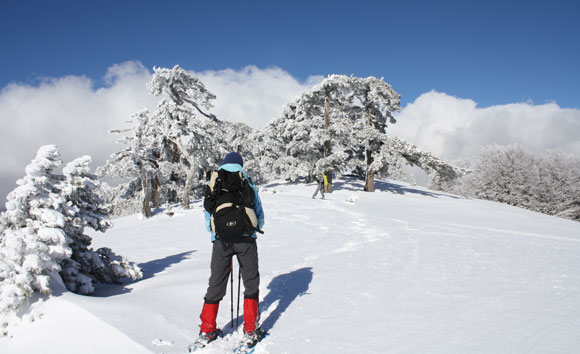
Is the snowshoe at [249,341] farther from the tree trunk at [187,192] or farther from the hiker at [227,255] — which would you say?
the tree trunk at [187,192]

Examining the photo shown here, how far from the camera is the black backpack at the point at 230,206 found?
3.35m

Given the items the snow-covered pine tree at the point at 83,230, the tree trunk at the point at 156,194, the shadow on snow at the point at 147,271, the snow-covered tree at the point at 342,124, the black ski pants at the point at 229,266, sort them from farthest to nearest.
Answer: the snow-covered tree at the point at 342,124, the tree trunk at the point at 156,194, the shadow on snow at the point at 147,271, the snow-covered pine tree at the point at 83,230, the black ski pants at the point at 229,266

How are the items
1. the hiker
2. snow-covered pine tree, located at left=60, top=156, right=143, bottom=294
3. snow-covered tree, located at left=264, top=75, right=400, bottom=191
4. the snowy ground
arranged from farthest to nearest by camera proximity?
snow-covered tree, located at left=264, top=75, right=400, bottom=191 < snow-covered pine tree, located at left=60, top=156, right=143, bottom=294 < the hiker < the snowy ground

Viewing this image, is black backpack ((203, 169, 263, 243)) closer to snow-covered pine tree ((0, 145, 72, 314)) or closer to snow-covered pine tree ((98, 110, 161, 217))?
snow-covered pine tree ((0, 145, 72, 314))

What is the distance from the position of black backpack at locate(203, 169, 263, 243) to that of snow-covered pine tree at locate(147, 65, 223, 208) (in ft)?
52.7

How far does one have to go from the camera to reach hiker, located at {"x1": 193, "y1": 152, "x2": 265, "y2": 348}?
3301 millimetres

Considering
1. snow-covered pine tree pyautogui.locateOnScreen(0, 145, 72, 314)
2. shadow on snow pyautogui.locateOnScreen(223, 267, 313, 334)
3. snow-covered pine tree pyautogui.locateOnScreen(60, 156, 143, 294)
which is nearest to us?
snow-covered pine tree pyautogui.locateOnScreen(0, 145, 72, 314)

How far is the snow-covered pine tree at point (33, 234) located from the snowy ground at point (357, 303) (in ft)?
0.91

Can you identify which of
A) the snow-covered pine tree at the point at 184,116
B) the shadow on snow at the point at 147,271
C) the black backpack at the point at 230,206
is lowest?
the shadow on snow at the point at 147,271

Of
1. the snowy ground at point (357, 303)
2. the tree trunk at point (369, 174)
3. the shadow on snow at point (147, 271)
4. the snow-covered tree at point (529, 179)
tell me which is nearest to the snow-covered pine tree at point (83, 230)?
the shadow on snow at point (147, 271)

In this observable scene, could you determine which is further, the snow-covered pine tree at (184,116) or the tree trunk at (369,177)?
the tree trunk at (369,177)

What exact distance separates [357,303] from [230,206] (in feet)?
7.01

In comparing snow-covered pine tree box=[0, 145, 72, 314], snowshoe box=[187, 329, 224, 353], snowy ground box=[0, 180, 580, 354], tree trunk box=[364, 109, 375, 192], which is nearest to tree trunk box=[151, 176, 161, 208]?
snowy ground box=[0, 180, 580, 354]

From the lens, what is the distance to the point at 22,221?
3.96m
